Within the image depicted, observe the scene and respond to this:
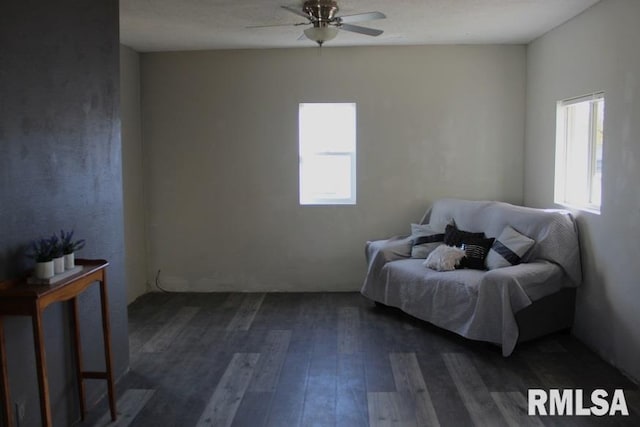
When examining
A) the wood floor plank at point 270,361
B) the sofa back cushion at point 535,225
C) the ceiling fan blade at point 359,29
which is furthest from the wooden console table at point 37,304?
Result: the sofa back cushion at point 535,225

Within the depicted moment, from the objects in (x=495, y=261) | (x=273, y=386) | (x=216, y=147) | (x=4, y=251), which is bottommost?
(x=273, y=386)

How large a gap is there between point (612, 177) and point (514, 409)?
170 centimetres

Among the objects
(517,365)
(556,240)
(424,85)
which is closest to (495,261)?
(556,240)

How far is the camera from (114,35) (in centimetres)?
336

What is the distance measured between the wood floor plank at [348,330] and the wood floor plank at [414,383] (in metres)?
0.33

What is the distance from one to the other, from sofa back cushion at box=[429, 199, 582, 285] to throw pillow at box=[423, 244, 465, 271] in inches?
14.6

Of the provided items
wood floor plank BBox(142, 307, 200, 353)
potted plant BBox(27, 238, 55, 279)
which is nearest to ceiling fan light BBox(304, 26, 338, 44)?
potted plant BBox(27, 238, 55, 279)

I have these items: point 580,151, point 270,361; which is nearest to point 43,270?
point 270,361

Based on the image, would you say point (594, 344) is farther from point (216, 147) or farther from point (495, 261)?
point (216, 147)

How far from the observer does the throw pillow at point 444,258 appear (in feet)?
14.6

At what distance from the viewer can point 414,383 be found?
3416mm

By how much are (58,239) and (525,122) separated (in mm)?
4341
